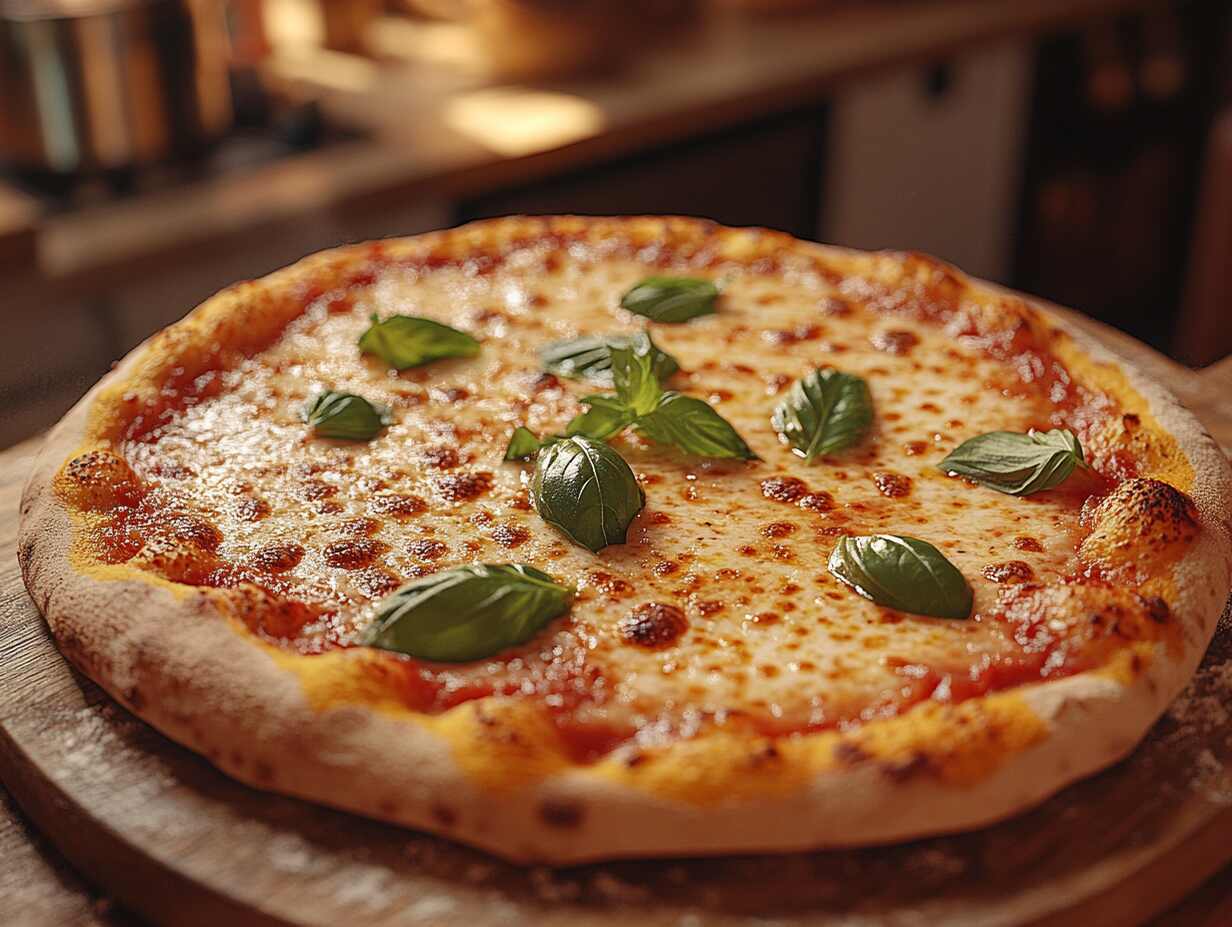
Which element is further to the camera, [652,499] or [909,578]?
[652,499]

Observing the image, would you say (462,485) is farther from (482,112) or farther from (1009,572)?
(482,112)

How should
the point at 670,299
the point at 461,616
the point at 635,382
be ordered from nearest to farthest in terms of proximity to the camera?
the point at 461,616 → the point at 635,382 → the point at 670,299

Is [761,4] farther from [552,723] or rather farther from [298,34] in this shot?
[552,723]

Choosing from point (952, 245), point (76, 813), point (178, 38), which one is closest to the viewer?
point (76, 813)

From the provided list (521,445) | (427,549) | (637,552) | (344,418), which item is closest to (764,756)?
(637,552)

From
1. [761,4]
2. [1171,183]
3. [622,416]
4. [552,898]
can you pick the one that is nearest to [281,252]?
[622,416]

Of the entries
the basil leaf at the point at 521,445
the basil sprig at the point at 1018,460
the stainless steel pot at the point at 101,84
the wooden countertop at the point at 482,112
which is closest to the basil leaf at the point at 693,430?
the basil leaf at the point at 521,445

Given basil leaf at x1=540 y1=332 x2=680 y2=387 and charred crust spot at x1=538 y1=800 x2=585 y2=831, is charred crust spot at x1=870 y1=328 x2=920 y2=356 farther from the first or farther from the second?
charred crust spot at x1=538 y1=800 x2=585 y2=831
